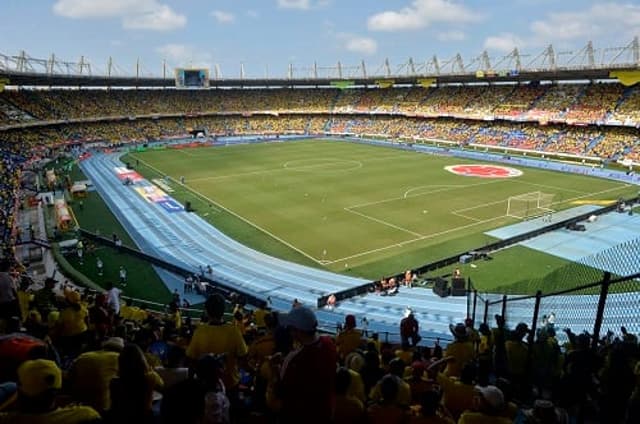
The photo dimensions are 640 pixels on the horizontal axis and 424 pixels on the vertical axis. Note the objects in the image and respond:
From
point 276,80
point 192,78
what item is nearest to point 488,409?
point 192,78

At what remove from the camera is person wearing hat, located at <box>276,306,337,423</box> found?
3525 millimetres

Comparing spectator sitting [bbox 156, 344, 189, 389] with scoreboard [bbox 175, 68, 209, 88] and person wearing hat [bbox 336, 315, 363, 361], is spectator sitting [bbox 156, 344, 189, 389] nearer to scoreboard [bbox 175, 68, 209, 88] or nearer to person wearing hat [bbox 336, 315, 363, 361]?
person wearing hat [bbox 336, 315, 363, 361]

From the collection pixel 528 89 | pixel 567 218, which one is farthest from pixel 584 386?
pixel 528 89

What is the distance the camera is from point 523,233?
2733cm

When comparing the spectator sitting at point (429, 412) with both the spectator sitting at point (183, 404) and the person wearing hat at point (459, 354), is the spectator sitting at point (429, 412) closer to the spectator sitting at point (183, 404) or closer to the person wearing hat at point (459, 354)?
the spectator sitting at point (183, 404)

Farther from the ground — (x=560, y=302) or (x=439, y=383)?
(x=439, y=383)

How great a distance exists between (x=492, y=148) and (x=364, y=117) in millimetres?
28558

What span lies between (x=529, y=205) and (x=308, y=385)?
33539 millimetres

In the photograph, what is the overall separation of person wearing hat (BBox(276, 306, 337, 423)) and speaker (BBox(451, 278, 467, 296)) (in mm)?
17573

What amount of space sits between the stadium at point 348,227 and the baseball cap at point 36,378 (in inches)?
1.5

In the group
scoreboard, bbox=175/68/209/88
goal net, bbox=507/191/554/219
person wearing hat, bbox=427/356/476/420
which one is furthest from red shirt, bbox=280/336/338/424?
scoreboard, bbox=175/68/209/88

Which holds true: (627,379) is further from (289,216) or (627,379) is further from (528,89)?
(528,89)

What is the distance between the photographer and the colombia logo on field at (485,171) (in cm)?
4494

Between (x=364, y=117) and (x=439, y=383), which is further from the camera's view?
(x=364, y=117)
